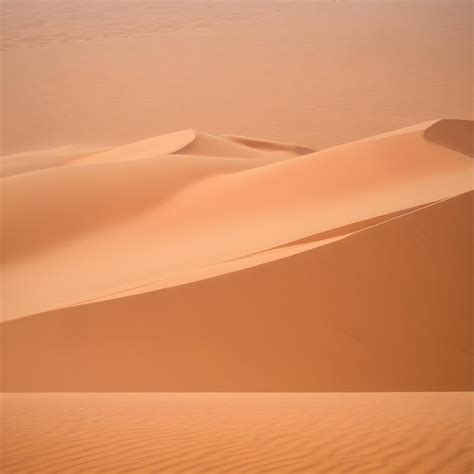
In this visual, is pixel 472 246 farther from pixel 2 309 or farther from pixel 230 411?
pixel 2 309

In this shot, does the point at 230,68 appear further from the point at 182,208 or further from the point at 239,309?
the point at 239,309

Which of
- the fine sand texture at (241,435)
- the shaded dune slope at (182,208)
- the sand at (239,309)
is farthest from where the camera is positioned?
the shaded dune slope at (182,208)

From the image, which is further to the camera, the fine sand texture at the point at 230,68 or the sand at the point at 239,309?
the fine sand texture at the point at 230,68

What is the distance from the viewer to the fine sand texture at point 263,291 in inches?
273

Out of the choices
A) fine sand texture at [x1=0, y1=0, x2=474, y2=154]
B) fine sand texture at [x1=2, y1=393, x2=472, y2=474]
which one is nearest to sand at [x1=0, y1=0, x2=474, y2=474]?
fine sand texture at [x1=2, y1=393, x2=472, y2=474]

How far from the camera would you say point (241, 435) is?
15.1 ft

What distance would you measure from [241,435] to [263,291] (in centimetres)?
309

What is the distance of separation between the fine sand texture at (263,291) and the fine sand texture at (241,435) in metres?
1.13

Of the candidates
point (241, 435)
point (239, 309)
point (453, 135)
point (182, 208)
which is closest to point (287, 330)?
point (239, 309)

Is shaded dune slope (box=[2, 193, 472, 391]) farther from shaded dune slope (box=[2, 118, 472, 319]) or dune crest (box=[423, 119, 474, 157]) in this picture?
dune crest (box=[423, 119, 474, 157])

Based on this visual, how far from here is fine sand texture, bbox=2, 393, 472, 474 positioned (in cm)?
413

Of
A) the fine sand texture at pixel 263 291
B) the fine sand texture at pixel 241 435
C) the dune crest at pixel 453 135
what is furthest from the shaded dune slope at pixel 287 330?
the dune crest at pixel 453 135

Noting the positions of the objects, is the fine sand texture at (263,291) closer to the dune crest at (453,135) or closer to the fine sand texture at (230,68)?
the dune crest at (453,135)

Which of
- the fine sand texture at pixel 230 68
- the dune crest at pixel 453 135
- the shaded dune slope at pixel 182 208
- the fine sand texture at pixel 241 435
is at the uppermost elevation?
the fine sand texture at pixel 230 68
